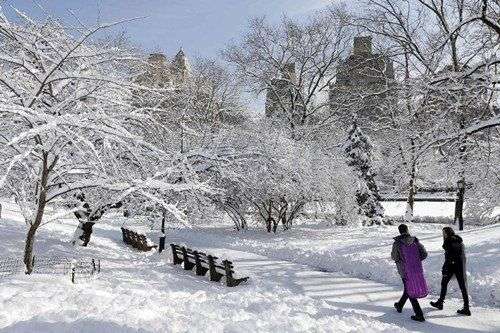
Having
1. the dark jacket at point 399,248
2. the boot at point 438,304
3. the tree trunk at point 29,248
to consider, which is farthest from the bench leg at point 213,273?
the boot at point 438,304

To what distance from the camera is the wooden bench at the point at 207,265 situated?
1053 cm

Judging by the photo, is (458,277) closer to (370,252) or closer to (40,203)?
(370,252)

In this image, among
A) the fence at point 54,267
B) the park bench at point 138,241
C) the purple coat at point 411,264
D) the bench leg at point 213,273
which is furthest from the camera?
the park bench at point 138,241

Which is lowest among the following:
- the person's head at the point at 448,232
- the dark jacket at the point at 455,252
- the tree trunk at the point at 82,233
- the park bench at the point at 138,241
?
the park bench at the point at 138,241

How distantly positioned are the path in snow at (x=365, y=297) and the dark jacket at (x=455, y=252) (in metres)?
0.46

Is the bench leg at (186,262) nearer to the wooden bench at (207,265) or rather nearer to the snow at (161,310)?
the wooden bench at (207,265)

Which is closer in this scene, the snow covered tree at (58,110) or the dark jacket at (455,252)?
the snow covered tree at (58,110)

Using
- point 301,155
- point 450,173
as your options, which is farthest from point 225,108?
point 450,173

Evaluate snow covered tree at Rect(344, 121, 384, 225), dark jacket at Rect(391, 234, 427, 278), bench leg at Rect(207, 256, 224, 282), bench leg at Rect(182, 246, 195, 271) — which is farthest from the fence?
snow covered tree at Rect(344, 121, 384, 225)

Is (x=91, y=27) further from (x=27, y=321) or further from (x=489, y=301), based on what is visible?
(x=489, y=301)

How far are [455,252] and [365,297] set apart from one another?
2099mm

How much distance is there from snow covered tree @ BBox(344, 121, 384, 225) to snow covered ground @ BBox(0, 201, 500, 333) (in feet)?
42.6

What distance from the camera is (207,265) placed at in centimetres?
1253

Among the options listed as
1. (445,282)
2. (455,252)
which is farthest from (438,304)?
(455,252)
